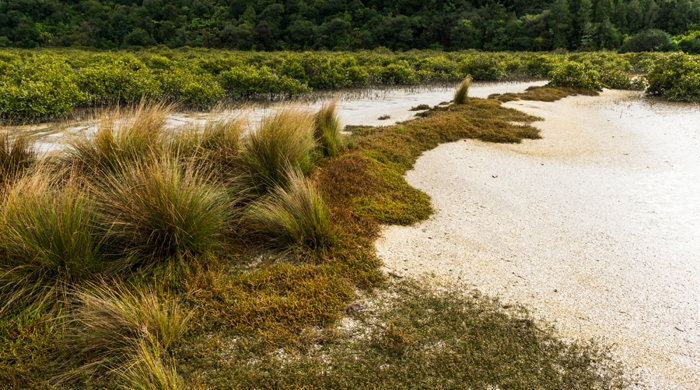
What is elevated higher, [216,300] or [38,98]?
[38,98]

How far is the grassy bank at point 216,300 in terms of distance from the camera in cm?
197

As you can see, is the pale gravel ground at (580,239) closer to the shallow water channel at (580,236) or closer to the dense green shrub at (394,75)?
the shallow water channel at (580,236)

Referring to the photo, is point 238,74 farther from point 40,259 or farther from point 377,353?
point 377,353

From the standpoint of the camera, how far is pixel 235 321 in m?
2.33

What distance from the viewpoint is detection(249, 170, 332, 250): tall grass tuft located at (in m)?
3.08

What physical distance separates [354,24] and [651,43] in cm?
3370

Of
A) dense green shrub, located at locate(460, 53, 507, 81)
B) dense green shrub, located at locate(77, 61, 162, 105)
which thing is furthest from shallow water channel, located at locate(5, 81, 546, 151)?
dense green shrub, located at locate(77, 61, 162, 105)

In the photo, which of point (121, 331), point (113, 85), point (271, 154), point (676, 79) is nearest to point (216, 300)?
point (121, 331)

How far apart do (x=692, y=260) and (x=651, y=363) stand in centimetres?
168

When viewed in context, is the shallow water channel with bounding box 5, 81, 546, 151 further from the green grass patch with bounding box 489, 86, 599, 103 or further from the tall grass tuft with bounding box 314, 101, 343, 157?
the green grass patch with bounding box 489, 86, 599, 103

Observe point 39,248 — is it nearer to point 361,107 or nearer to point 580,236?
point 580,236

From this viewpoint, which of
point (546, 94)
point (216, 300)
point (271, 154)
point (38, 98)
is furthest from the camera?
point (546, 94)

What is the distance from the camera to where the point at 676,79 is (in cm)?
1216

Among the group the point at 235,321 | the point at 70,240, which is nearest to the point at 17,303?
the point at 70,240
